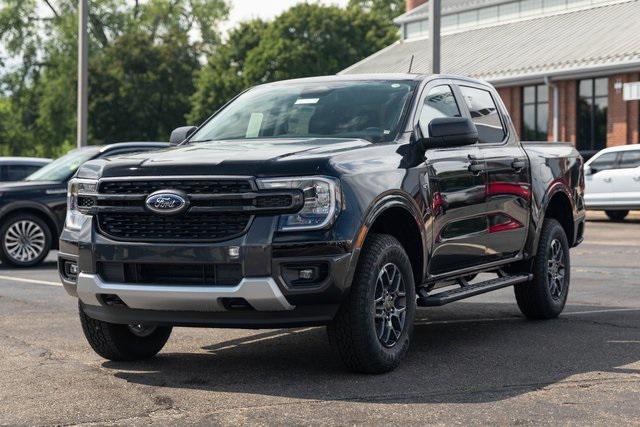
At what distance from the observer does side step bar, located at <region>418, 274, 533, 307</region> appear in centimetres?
724

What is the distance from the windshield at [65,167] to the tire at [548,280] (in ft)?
25.5

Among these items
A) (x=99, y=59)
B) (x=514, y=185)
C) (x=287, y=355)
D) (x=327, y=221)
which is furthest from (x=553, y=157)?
(x=99, y=59)

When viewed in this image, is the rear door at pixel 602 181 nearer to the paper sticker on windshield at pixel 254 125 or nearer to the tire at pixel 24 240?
the tire at pixel 24 240

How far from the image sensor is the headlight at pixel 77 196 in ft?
21.7

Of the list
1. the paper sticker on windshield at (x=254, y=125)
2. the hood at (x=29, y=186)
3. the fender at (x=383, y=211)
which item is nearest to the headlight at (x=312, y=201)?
the fender at (x=383, y=211)

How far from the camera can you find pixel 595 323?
8.84 meters

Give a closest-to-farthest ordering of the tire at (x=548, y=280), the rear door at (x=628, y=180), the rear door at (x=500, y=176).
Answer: the rear door at (x=500, y=176)
the tire at (x=548, y=280)
the rear door at (x=628, y=180)

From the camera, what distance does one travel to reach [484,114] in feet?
28.4

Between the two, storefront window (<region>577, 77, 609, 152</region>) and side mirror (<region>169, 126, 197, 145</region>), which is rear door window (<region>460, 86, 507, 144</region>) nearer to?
side mirror (<region>169, 126, 197, 145</region>)

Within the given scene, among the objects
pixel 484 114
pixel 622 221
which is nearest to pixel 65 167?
pixel 484 114

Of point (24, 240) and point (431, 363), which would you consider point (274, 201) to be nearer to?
point (431, 363)

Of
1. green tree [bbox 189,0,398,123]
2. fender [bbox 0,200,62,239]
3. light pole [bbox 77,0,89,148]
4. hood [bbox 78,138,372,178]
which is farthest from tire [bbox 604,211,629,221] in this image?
green tree [bbox 189,0,398,123]

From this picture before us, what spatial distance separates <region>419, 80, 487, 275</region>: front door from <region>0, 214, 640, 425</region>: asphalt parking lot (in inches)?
24.9

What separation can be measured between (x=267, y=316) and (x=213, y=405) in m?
0.61
